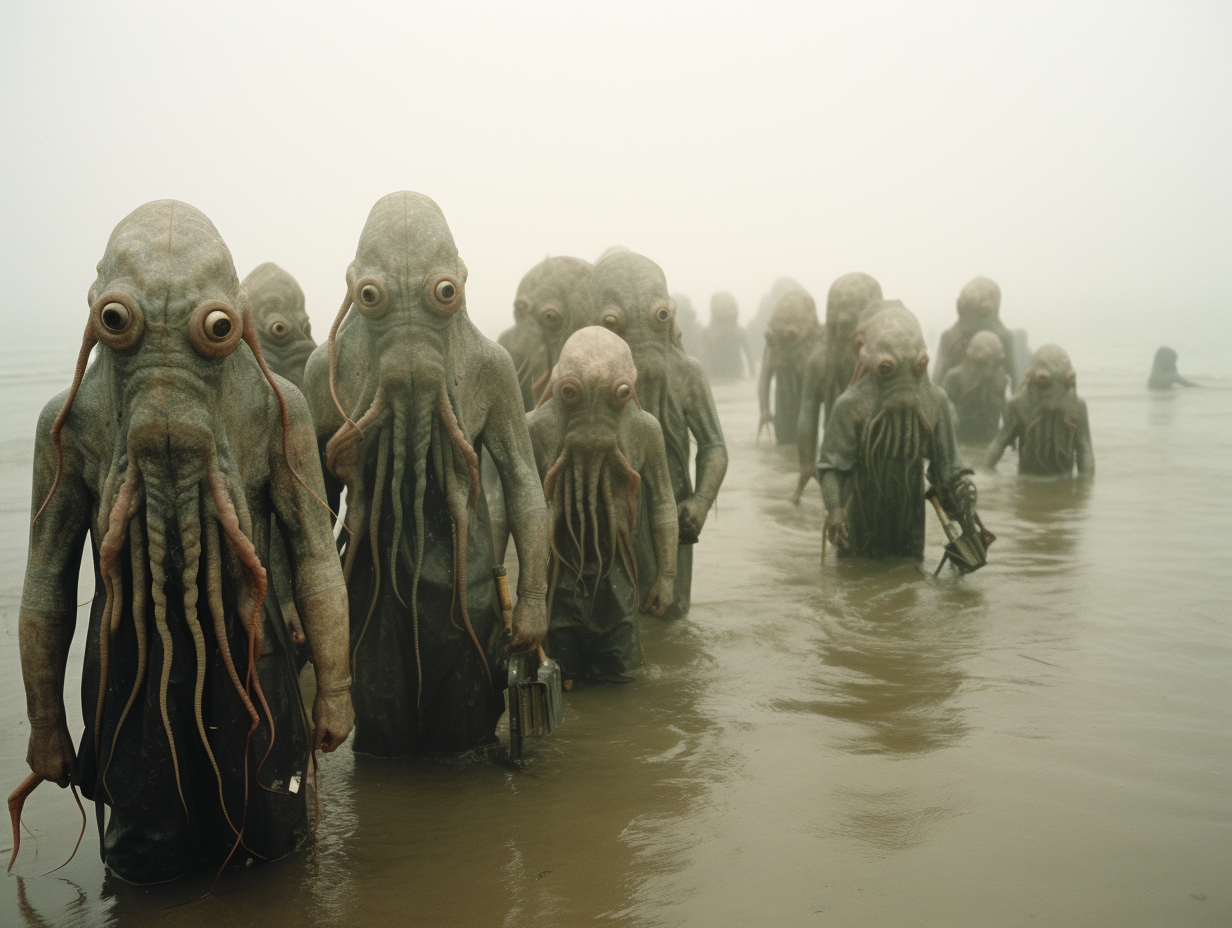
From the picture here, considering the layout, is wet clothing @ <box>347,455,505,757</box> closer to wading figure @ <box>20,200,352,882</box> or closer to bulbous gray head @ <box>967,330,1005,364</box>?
wading figure @ <box>20,200,352,882</box>

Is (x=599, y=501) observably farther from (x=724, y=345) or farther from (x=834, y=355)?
(x=724, y=345)

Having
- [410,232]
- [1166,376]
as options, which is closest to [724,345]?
[1166,376]

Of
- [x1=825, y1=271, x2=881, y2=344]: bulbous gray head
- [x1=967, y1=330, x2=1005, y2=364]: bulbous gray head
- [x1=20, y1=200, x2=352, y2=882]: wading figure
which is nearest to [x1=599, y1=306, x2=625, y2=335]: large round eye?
[x1=20, y1=200, x2=352, y2=882]: wading figure

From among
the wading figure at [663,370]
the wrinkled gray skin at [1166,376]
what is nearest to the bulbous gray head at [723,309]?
the wrinkled gray skin at [1166,376]

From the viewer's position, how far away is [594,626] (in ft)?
16.4

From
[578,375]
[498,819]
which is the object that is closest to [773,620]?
[578,375]

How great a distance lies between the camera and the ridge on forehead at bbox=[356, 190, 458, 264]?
12.7ft

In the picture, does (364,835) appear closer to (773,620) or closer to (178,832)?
(178,832)

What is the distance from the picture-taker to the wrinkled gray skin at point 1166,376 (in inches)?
709

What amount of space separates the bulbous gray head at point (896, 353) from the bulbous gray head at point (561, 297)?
5.92 ft

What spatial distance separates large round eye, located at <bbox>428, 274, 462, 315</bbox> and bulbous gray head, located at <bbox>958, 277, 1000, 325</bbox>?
10116 millimetres

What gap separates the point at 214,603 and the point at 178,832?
67cm

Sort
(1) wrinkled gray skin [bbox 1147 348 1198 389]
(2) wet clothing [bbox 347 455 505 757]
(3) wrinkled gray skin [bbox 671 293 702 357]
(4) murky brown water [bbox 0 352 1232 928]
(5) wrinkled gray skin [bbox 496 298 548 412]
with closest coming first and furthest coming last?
(4) murky brown water [bbox 0 352 1232 928], (2) wet clothing [bbox 347 455 505 757], (5) wrinkled gray skin [bbox 496 298 548 412], (1) wrinkled gray skin [bbox 1147 348 1198 389], (3) wrinkled gray skin [bbox 671 293 702 357]

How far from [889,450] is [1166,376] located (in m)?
13.5
